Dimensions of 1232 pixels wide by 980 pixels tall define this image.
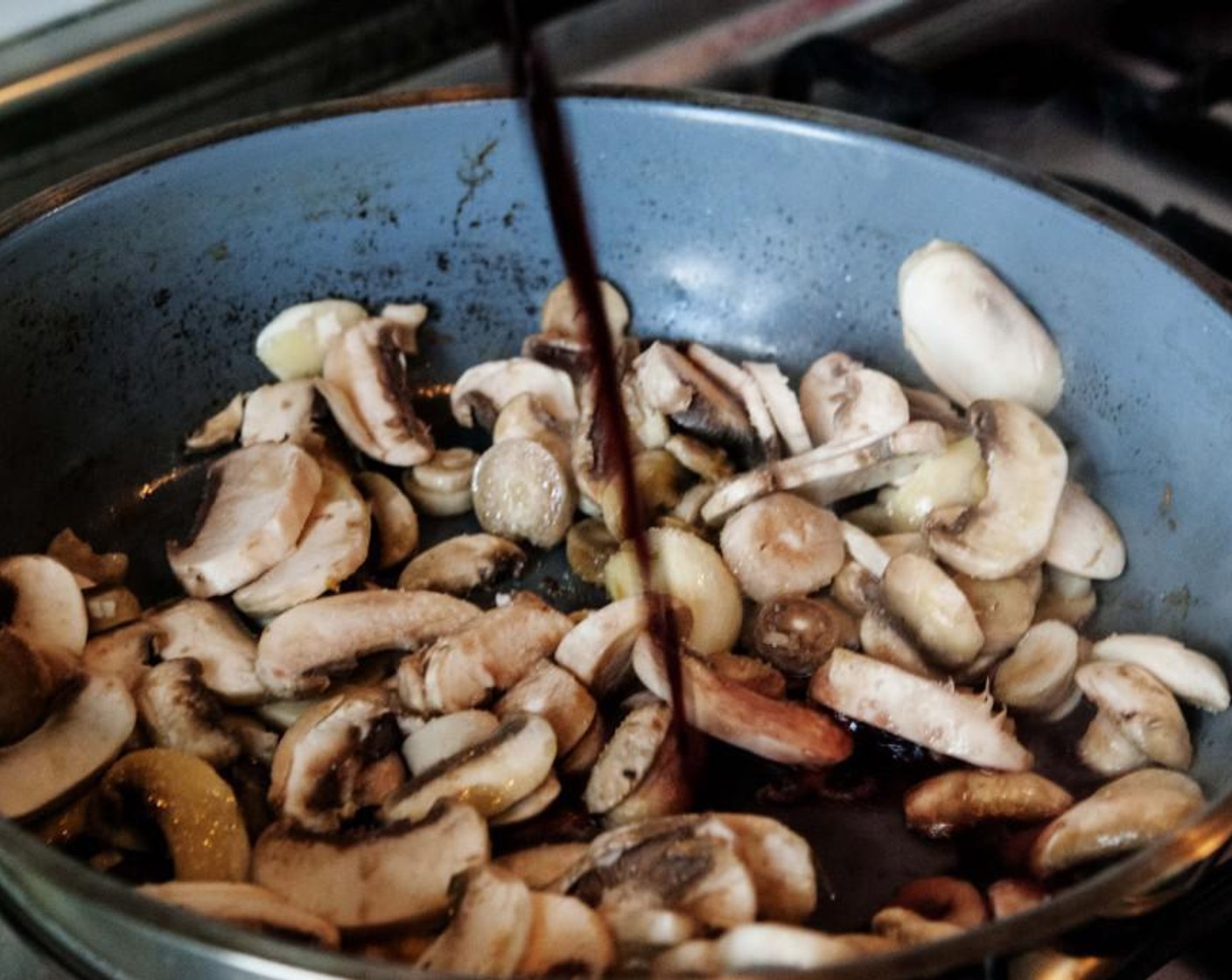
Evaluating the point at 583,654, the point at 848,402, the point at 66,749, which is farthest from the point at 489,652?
the point at 848,402

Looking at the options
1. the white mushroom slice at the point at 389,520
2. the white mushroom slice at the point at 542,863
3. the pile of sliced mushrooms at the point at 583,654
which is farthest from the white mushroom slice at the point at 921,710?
the white mushroom slice at the point at 389,520

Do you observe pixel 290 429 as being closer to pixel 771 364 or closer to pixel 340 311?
pixel 340 311

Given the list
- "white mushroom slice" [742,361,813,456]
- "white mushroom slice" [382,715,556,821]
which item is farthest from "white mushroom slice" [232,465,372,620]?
"white mushroom slice" [742,361,813,456]

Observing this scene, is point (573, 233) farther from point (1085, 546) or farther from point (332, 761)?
point (1085, 546)

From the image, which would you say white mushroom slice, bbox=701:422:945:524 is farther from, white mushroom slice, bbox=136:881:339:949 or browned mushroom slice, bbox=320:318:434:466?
white mushroom slice, bbox=136:881:339:949

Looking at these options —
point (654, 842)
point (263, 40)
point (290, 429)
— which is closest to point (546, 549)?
point (290, 429)

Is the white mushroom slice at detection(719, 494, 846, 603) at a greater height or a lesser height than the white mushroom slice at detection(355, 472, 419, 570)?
lesser
